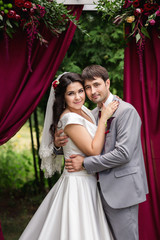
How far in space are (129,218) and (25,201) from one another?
3927mm

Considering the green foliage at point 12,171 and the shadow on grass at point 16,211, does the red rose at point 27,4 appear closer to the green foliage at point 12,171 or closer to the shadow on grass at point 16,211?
the shadow on grass at point 16,211

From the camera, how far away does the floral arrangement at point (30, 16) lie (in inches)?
112

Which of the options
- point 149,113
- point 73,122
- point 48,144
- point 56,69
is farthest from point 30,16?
point 149,113

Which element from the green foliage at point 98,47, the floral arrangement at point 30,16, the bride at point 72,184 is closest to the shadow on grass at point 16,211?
the bride at point 72,184

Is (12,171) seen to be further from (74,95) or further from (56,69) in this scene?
(74,95)

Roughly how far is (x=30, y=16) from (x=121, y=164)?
1665 mm

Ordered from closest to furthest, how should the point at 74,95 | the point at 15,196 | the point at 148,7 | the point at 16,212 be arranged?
the point at 74,95 → the point at 148,7 → the point at 16,212 → the point at 15,196

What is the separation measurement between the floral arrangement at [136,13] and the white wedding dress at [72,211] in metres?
1.10

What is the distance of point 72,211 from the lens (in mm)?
2629

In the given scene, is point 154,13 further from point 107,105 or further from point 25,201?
point 25,201

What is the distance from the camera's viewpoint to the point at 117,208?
2643 millimetres

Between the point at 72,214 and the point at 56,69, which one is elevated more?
the point at 56,69

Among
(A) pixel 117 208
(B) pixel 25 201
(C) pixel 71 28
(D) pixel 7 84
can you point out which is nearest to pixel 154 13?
(C) pixel 71 28

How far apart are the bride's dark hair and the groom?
14cm
